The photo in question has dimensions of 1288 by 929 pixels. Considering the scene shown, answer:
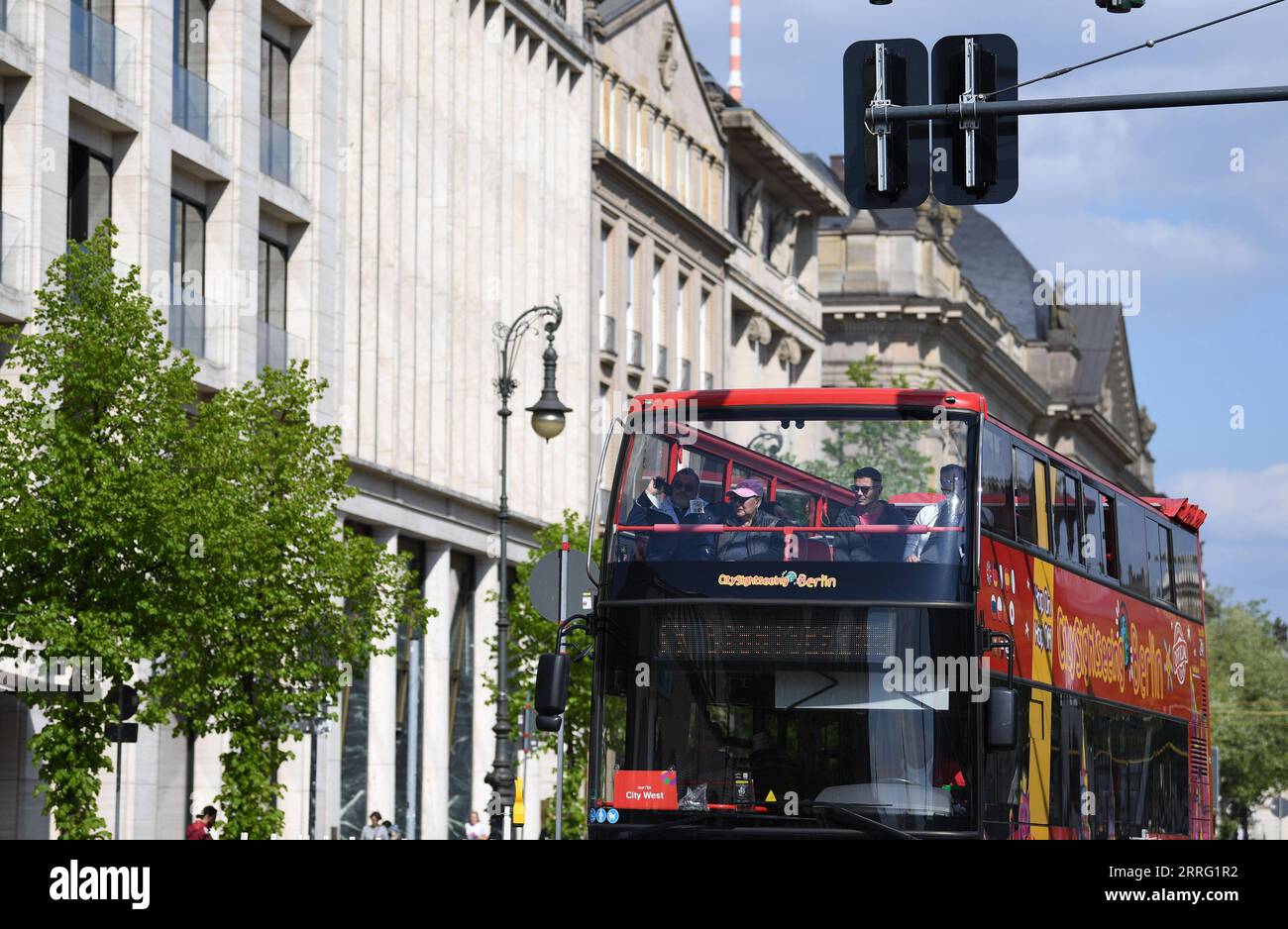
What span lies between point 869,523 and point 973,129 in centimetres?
344

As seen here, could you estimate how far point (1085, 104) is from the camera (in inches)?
616

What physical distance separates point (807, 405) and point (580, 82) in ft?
137

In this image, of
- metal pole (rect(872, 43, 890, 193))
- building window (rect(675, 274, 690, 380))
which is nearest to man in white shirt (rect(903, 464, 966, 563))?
metal pole (rect(872, 43, 890, 193))

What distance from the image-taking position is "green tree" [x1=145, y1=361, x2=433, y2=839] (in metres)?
26.7

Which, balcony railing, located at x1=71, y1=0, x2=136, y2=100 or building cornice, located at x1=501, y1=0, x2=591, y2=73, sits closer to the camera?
balcony railing, located at x1=71, y1=0, x2=136, y2=100

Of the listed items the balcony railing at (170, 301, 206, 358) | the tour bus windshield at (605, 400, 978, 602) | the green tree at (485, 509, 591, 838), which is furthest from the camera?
the green tree at (485, 509, 591, 838)

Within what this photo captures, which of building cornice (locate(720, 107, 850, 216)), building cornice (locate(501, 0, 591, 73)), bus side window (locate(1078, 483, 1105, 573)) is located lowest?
bus side window (locate(1078, 483, 1105, 573))

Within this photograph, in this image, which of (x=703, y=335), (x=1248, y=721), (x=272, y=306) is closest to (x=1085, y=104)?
(x=272, y=306)

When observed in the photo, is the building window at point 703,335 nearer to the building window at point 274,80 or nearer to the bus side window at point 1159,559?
the building window at point 274,80

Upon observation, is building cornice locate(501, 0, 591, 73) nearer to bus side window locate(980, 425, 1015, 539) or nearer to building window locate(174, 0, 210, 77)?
building window locate(174, 0, 210, 77)

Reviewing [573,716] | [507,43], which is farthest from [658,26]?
[573,716]

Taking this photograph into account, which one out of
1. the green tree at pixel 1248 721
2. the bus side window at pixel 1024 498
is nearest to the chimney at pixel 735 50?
the green tree at pixel 1248 721

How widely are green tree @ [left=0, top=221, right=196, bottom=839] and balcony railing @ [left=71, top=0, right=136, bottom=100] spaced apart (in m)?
9.74

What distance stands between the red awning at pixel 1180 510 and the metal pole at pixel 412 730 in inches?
931
